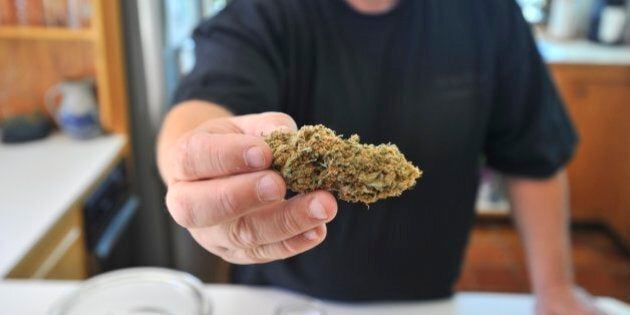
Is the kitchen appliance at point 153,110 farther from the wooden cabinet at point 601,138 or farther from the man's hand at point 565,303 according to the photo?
the wooden cabinet at point 601,138

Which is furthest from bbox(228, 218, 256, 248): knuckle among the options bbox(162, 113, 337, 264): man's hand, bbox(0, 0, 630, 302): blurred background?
bbox(0, 0, 630, 302): blurred background

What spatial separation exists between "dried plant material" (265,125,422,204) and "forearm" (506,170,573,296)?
53cm

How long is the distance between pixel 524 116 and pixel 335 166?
510 millimetres

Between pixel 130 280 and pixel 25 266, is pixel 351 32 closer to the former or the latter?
pixel 130 280

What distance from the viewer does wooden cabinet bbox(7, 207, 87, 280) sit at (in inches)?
33.0

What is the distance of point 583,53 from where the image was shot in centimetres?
194

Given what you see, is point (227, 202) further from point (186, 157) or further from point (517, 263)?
point (517, 263)

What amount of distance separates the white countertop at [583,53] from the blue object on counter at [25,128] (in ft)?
4.71

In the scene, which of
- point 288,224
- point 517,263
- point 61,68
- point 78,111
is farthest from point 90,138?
point 517,263

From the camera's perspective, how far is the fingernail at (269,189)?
0.32 m

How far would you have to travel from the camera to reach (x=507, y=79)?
73 centimetres

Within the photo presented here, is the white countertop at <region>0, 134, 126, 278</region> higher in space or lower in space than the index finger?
lower

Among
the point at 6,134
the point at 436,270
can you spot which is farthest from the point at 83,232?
the point at 436,270

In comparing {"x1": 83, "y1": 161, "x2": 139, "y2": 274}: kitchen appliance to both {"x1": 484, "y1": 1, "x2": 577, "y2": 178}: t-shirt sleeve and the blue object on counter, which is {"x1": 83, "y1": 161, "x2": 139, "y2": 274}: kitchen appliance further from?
{"x1": 484, "y1": 1, "x2": 577, "y2": 178}: t-shirt sleeve
